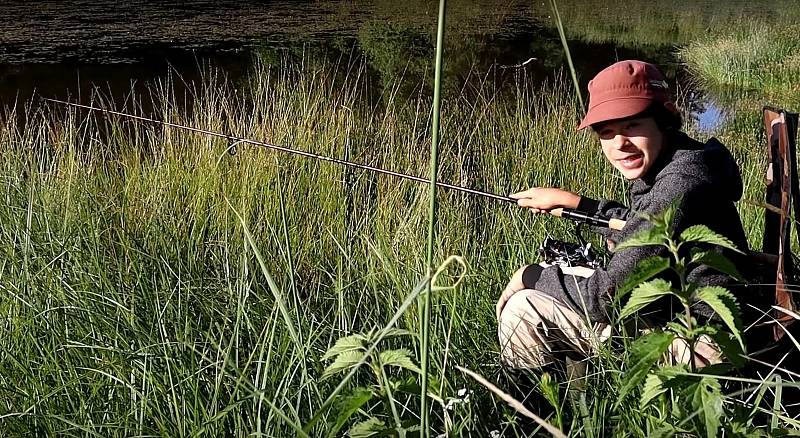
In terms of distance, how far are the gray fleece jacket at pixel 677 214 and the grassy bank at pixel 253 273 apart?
0.15 meters

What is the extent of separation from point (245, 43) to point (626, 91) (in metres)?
9.53

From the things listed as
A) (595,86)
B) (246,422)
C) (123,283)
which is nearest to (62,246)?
(123,283)

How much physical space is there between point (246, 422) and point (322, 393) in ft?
0.44

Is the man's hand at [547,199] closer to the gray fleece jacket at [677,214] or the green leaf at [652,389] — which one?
the gray fleece jacket at [677,214]

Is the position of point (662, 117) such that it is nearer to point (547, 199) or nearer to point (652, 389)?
point (547, 199)

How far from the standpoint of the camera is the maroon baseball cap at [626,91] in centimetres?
134

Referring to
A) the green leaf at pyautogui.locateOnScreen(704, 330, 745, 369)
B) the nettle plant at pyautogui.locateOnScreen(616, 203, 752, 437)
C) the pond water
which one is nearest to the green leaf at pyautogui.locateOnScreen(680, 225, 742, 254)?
the nettle plant at pyautogui.locateOnScreen(616, 203, 752, 437)

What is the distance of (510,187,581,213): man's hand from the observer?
1.65m

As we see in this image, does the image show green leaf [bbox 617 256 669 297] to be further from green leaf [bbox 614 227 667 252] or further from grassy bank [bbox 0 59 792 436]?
grassy bank [bbox 0 59 792 436]

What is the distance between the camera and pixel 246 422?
4.13ft

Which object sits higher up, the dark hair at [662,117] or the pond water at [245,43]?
the dark hair at [662,117]

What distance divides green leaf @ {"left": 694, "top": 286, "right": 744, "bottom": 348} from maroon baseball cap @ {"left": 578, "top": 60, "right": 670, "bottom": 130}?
545 millimetres

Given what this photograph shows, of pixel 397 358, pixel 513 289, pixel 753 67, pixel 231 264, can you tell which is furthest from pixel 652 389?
pixel 753 67

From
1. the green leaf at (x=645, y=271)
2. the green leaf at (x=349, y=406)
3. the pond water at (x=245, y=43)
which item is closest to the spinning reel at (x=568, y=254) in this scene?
the green leaf at (x=645, y=271)
